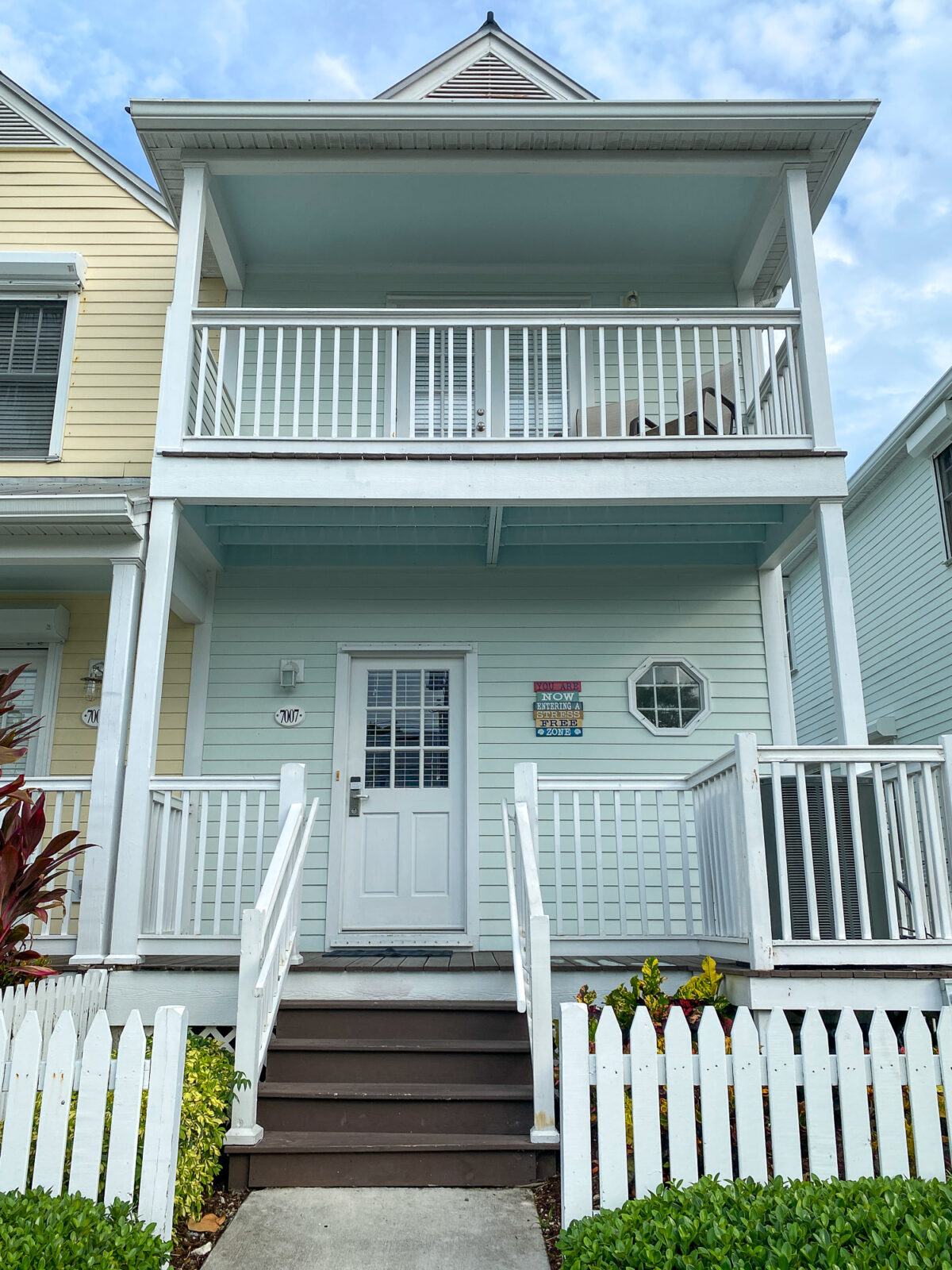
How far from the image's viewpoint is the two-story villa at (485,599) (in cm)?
477

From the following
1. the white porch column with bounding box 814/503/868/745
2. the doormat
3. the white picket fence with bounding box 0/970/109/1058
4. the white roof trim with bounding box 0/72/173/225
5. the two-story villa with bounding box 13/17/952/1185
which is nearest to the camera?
the white picket fence with bounding box 0/970/109/1058

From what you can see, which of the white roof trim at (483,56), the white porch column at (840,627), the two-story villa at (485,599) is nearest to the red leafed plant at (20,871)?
the two-story villa at (485,599)

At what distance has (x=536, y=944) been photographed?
12.9ft

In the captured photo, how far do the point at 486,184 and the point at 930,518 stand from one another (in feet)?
20.1

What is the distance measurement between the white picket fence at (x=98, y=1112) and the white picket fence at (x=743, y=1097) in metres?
1.29

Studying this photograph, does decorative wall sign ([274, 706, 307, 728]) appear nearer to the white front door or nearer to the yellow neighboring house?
the white front door

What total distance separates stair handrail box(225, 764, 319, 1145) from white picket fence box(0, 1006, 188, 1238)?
0.77 m

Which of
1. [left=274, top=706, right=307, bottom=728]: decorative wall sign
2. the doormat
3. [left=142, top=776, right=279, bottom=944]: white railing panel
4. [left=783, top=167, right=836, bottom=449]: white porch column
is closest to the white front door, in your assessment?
the doormat

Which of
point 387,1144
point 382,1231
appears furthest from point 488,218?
point 382,1231

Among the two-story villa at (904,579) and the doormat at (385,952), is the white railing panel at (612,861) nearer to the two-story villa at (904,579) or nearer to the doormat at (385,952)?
the doormat at (385,952)

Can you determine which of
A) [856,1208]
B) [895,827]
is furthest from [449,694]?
[856,1208]

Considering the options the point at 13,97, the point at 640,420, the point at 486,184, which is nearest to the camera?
→ the point at 640,420

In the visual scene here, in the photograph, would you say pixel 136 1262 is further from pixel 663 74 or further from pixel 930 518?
pixel 663 74

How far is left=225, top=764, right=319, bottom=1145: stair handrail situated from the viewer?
4008 millimetres
